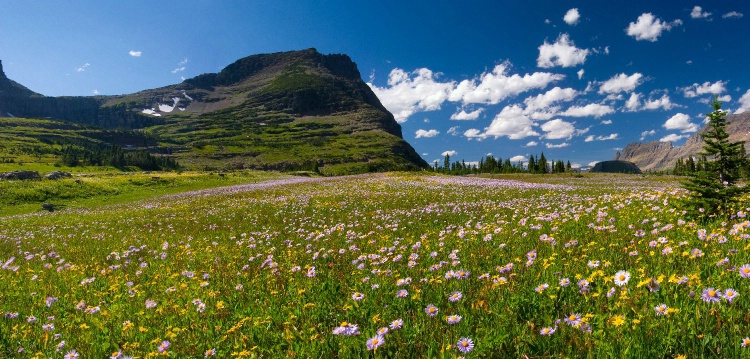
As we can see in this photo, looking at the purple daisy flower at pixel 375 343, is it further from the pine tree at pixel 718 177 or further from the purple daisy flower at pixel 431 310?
the pine tree at pixel 718 177

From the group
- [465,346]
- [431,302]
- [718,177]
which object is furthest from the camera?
[718,177]

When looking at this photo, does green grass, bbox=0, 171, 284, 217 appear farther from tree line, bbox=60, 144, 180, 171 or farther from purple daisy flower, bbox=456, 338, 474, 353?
tree line, bbox=60, 144, 180, 171

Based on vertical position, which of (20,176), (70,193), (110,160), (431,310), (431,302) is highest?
(110,160)

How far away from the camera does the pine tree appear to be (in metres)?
6.85

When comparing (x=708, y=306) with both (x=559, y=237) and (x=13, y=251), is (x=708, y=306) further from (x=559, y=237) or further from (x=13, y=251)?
(x=13, y=251)

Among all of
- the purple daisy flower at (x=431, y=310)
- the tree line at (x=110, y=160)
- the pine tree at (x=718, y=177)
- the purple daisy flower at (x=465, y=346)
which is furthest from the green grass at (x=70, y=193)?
the tree line at (x=110, y=160)

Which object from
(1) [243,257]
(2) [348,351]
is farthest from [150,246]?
(2) [348,351]

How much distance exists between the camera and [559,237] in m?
6.81

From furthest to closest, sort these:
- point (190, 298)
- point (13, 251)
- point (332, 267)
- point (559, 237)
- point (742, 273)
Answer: point (13, 251) < point (559, 237) < point (332, 267) < point (190, 298) < point (742, 273)

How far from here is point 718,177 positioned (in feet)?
23.7

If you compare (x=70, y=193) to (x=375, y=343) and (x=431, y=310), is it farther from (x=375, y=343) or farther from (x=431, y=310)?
(x=375, y=343)

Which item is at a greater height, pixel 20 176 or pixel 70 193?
pixel 20 176

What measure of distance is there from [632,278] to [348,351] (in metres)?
3.22

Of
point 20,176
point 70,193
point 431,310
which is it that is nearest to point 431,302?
point 431,310
